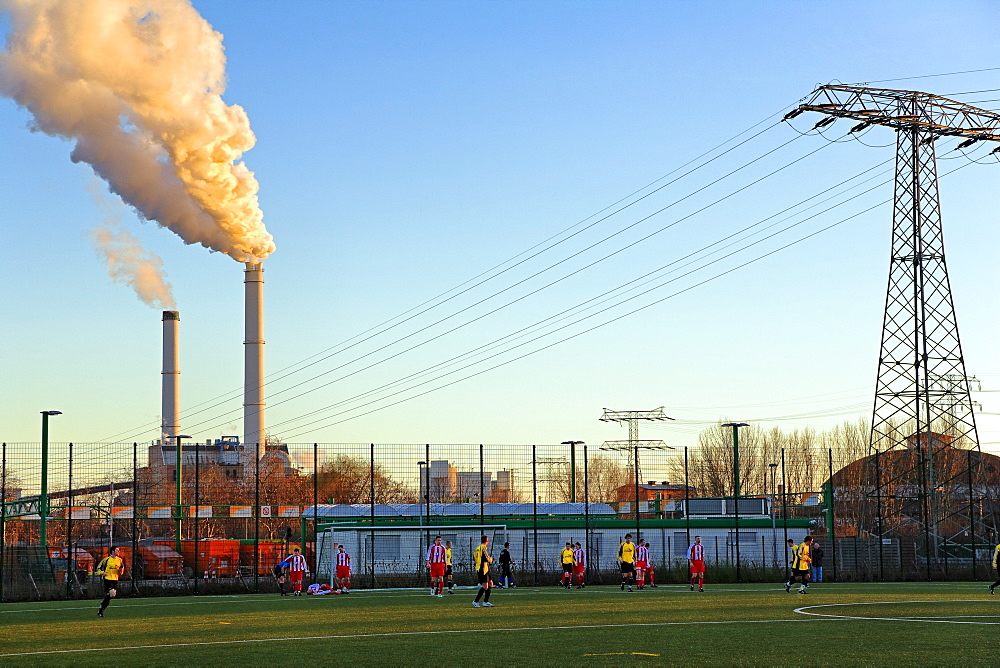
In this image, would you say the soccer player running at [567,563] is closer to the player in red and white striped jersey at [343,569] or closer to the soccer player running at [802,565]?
the player in red and white striped jersey at [343,569]

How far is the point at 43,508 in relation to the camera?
43219 millimetres

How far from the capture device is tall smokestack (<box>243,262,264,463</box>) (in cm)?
8606

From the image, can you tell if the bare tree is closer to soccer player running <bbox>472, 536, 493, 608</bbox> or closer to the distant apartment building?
the distant apartment building

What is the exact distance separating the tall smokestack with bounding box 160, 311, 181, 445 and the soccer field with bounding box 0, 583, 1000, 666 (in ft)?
218

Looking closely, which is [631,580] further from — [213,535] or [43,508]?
[213,535]

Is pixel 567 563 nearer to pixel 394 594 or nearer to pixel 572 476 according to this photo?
pixel 394 594

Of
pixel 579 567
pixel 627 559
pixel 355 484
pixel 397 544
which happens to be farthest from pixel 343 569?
pixel 355 484

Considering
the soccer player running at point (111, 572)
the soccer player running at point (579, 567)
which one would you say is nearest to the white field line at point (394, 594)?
the soccer player running at point (579, 567)

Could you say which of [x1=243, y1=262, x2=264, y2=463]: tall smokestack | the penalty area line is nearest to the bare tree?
[x1=243, y1=262, x2=264, y2=463]: tall smokestack

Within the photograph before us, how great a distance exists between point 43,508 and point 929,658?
36.5 metres

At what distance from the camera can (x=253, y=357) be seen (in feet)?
Result: 285

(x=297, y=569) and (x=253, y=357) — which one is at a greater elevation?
(x=253, y=357)

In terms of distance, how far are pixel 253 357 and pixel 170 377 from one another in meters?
15.3

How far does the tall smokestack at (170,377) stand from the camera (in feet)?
322
